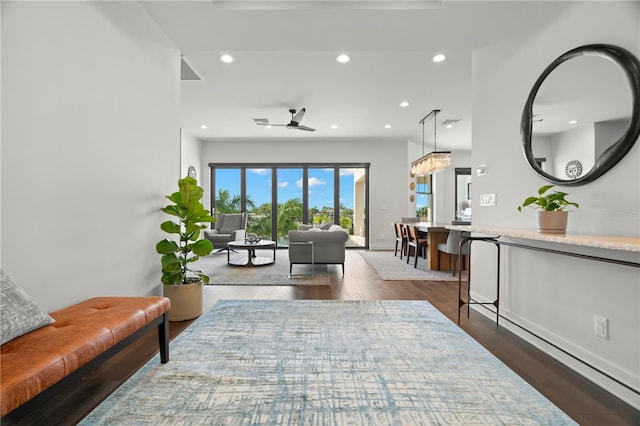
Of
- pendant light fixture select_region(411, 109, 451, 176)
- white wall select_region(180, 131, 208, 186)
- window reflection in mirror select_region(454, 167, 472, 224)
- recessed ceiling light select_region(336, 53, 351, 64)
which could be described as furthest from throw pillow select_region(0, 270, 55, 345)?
window reflection in mirror select_region(454, 167, 472, 224)

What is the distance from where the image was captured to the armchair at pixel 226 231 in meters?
7.09

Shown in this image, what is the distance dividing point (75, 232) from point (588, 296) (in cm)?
333

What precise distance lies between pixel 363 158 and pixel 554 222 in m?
6.68

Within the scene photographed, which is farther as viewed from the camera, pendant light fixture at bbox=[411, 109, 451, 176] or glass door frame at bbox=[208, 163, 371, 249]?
glass door frame at bbox=[208, 163, 371, 249]

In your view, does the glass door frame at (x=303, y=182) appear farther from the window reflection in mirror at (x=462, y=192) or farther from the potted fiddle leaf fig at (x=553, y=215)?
the potted fiddle leaf fig at (x=553, y=215)

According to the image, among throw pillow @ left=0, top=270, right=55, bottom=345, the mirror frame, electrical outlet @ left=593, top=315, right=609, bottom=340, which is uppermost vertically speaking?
the mirror frame

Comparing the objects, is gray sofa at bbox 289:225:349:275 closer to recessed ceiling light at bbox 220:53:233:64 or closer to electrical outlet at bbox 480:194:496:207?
electrical outlet at bbox 480:194:496:207

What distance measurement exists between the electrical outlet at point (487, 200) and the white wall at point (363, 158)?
5.23 m

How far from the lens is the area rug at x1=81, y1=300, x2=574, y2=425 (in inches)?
60.4

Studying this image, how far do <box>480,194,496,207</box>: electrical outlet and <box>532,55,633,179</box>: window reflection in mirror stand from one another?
657 mm

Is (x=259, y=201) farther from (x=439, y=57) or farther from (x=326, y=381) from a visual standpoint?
(x=326, y=381)

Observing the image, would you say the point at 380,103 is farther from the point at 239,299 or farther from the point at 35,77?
the point at 35,77

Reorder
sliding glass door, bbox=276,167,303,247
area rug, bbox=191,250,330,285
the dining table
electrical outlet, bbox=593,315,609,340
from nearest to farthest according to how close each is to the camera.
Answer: electrical outlet, bbox=593,315,609,340 < area rug, bbox=191,250,330,285 < the dining table < sliding glass door, bbox=276,167,303,247

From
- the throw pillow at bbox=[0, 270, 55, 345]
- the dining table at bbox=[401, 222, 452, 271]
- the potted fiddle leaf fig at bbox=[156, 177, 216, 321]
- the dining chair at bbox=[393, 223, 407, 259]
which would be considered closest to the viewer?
the throw pillow at bbox=[0, 270, 55, 345]
